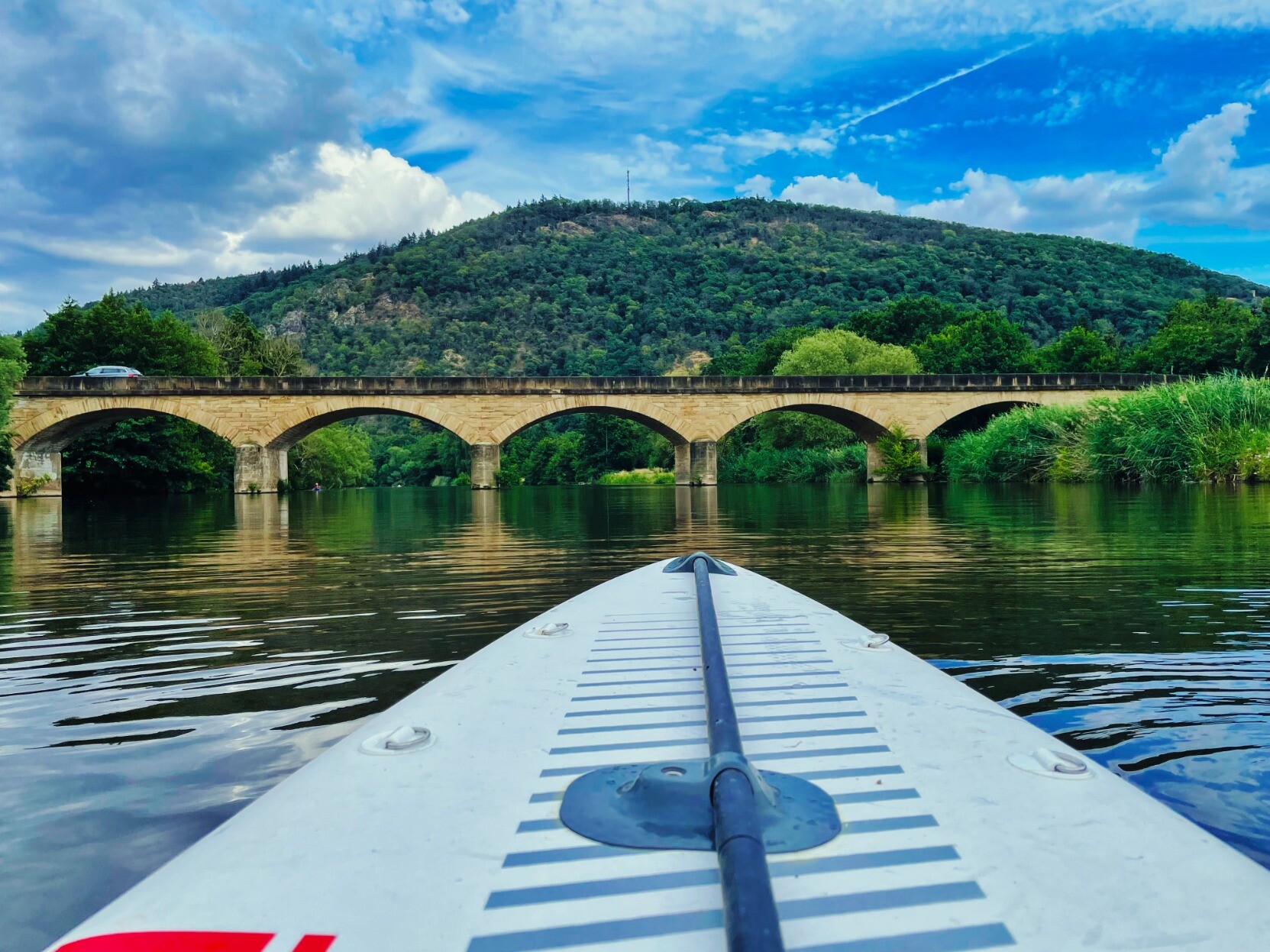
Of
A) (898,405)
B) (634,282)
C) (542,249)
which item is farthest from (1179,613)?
(542,249)

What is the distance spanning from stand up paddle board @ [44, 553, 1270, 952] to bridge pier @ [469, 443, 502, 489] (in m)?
33.4

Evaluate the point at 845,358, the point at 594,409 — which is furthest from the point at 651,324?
the point at 594,409

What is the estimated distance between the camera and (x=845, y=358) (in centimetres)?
4272

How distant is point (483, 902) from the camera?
1.15 metres

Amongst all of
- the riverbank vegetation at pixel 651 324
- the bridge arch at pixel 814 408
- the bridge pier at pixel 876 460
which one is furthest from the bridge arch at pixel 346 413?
the bridge pier at pixel 876 460

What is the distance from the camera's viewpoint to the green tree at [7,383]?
2497cm

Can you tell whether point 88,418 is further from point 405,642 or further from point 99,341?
point 405,642

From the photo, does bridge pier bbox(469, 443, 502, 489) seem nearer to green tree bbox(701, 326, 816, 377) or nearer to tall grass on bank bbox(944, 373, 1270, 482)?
green tree bbox(701, 326, 816, 377)

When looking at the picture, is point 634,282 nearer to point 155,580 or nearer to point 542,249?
point 542,249

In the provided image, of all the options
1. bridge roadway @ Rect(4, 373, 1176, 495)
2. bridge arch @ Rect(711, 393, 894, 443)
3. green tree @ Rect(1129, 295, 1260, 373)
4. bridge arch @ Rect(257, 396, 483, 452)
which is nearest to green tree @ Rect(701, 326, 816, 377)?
bridge arch @ Rect(711, 393, 894, 443)

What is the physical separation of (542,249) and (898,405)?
2946 inches

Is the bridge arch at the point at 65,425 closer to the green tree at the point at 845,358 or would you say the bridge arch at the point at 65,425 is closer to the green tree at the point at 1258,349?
the green tree at the point at 845,358

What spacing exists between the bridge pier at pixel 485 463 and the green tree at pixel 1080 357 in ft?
91.7

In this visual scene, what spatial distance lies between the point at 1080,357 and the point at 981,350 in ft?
15.5
